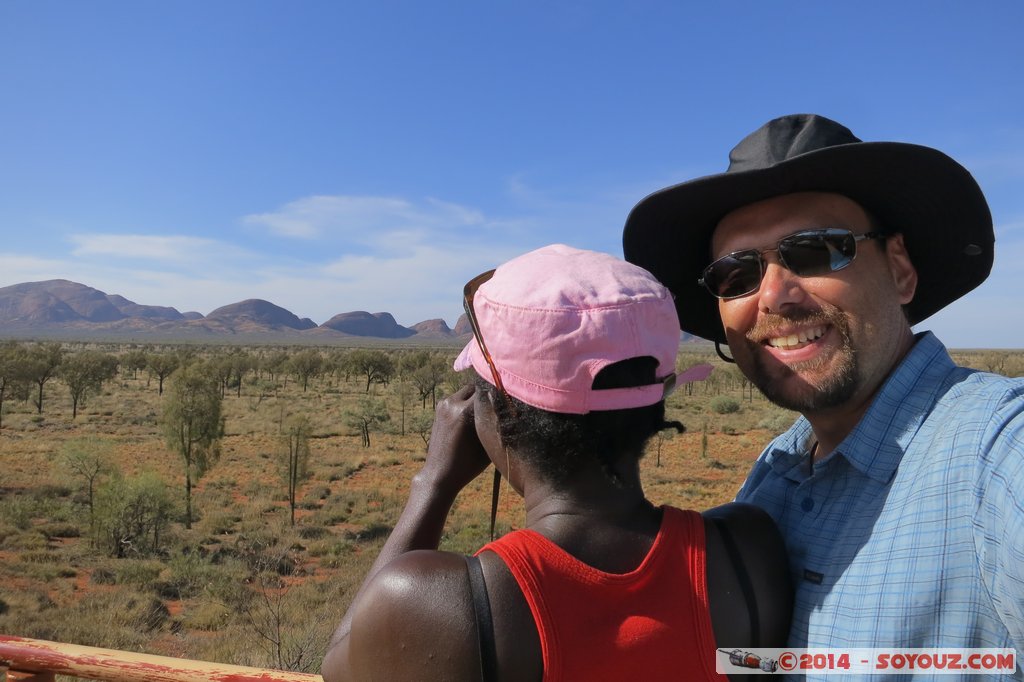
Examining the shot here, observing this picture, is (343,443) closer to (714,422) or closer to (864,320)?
(714,422)

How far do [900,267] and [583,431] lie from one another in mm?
1257

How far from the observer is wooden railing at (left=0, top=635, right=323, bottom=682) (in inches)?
84.2

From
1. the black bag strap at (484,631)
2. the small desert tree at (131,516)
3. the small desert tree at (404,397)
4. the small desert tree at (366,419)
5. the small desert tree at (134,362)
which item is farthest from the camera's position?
the small desert tree at (134,362)

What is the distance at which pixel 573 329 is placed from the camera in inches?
52.0

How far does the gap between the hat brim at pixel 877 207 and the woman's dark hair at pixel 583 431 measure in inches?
31.5

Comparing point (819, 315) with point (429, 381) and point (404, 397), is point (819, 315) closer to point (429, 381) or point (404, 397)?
point (429, 381)

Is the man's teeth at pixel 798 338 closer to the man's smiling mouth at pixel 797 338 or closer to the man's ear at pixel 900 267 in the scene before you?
the man's smiling mouth at pixel 797 338

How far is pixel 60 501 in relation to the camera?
2025cm

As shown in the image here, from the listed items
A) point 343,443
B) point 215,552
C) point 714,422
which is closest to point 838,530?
point 215,552

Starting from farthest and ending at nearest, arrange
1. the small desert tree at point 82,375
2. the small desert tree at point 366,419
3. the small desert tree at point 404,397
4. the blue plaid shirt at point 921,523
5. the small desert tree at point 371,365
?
the small desert tree at point 371,365 < the small desert tree at point 404,397 < the small desert tree at point 82,375 < the small desert tree at point 366,419 < the blue plaid shirt at point 921,523

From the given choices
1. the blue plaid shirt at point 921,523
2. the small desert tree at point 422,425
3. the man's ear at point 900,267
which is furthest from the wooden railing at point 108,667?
the small desert tree at point 422,425

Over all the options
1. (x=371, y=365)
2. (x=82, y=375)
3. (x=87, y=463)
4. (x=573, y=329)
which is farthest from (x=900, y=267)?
(x=371, y=365)

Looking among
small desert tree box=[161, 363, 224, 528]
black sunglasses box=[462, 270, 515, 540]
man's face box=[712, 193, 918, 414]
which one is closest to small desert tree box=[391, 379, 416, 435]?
small desert tree box=[161, 363, 224, 528]

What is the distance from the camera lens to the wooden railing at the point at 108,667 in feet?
7.01
